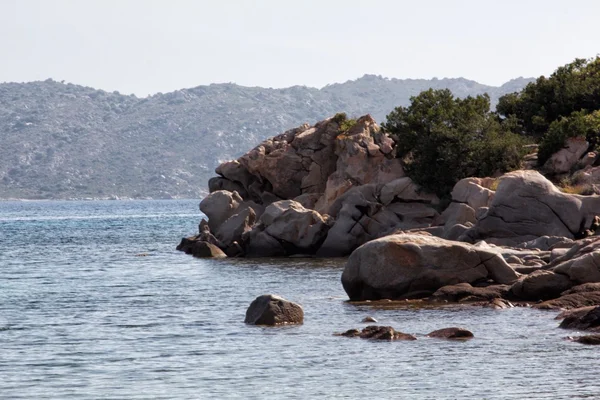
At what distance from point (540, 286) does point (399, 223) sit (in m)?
30.5

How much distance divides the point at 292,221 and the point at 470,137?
1399 centimetres

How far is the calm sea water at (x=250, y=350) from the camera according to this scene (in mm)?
25094

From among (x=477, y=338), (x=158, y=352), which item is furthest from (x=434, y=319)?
(x=158, y=352)

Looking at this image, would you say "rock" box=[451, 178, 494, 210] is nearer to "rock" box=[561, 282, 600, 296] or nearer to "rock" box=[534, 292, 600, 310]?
"rock" box=[561, 282, 600, 296]

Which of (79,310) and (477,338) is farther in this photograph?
(79,310)

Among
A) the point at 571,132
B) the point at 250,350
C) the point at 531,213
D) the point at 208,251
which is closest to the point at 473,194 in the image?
the point at 531,213

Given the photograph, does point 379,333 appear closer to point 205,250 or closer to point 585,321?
point 585,321

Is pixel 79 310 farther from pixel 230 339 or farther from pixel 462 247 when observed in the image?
pixel 462 247

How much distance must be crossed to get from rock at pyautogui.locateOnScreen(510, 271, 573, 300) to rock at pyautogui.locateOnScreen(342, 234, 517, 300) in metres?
1.50

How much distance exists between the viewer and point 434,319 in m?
35.8

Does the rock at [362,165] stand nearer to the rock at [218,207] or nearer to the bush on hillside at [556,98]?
the rock at [218,207]

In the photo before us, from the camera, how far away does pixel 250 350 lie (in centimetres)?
3055

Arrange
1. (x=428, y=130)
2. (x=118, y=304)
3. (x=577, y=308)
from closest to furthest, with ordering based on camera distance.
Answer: (x=577, y=308) < (x=118, y=304) < (x=428, y=130)

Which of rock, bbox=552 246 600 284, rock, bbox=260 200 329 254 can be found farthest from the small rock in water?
rock, bbox=260 200 329 254
